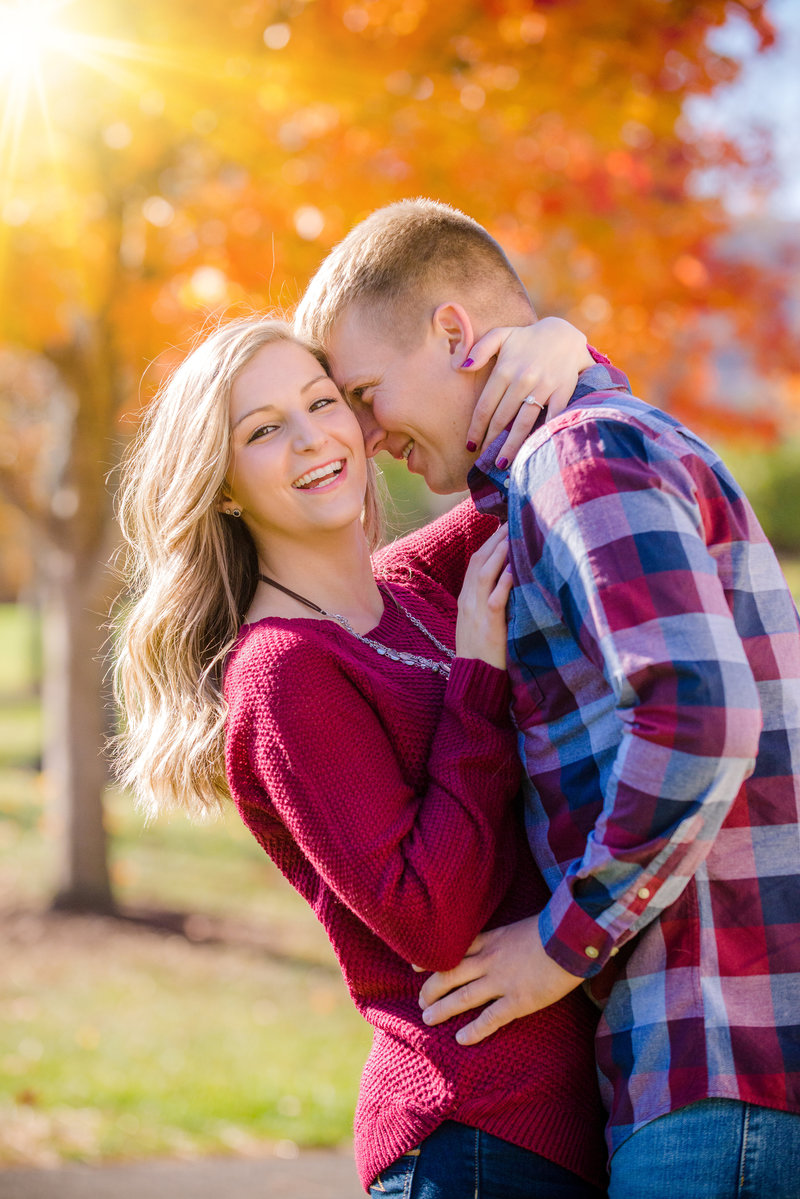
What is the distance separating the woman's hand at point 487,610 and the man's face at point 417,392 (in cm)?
25

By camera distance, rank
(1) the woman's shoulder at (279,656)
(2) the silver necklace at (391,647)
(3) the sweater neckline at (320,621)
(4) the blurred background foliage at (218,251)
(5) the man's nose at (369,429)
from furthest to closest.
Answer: (4) the blurred background foliage at (218,251) → (5) the man's nose at (369,429) → (2) the silver necklace at (391,647) → (3) the sweater neckline at (320,621) → (1) the woman's shoulder at (279,656)

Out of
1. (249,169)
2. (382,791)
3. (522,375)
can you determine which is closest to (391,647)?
(382,791)

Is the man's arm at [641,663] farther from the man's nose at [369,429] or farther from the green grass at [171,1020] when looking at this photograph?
the green grass at [171,1020]

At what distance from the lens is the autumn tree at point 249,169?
5012 millimetres

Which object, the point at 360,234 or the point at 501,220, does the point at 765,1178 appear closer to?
the point at 360,234

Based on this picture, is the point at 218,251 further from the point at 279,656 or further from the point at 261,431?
the point at 279,656

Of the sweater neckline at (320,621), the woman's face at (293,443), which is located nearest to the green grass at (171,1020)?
the sweater neckline at (320,621)

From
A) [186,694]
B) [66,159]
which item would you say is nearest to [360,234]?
[186,694]

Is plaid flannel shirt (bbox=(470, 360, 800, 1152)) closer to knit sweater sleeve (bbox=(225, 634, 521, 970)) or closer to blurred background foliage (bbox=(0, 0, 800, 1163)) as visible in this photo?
knit sweater sleeve (bbox=(225, 634, 521, 970))

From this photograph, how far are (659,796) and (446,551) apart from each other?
49.9 inches

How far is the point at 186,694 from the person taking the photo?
2283mm

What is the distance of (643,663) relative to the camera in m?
1.54

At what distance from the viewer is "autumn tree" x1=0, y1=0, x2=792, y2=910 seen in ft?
16.4

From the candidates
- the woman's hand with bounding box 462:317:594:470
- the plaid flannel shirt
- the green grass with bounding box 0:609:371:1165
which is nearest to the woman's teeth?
the woman's hand with bounding box 462:317:594:470
